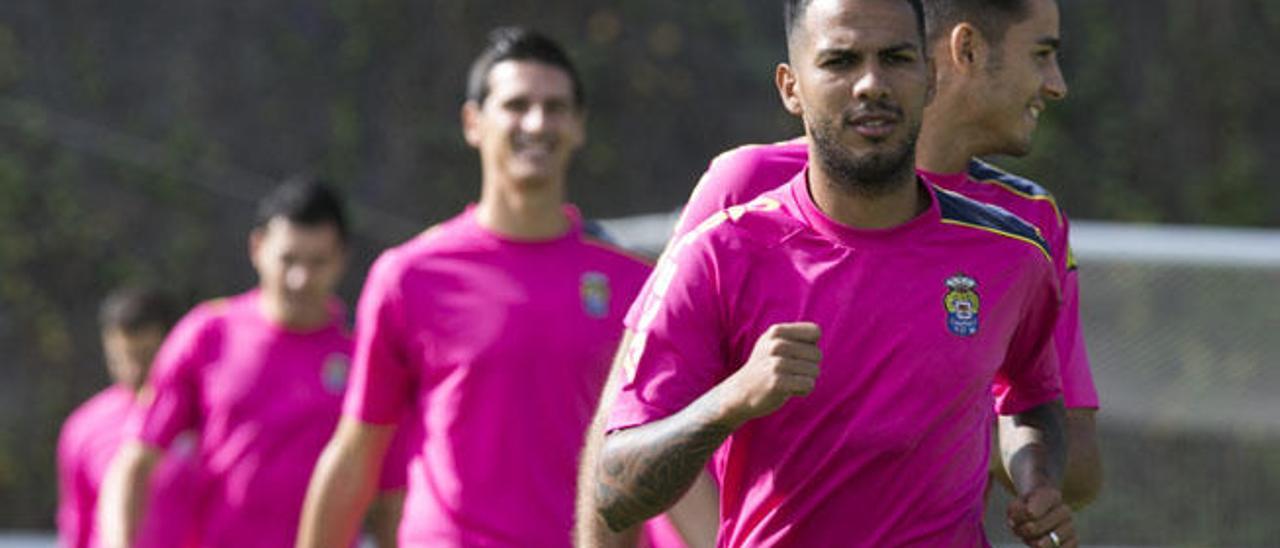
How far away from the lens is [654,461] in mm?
4012

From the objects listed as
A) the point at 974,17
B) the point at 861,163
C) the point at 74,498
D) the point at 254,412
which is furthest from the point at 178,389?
the point at 861,163

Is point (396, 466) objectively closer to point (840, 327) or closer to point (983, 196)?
point (983, 196)

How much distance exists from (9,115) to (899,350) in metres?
13.1

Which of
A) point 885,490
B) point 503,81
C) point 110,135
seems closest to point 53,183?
point 110,135

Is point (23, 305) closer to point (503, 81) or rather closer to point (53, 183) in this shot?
point (53, 183)

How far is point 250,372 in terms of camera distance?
31.5 ft

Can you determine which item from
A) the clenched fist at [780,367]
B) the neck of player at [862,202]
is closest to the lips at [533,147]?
the neck of player at [862,202]

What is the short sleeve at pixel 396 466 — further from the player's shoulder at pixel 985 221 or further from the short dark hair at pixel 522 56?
the player's shoulder at pixel 985 221

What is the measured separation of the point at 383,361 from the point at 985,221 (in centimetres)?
275

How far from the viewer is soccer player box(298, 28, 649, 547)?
261 inches

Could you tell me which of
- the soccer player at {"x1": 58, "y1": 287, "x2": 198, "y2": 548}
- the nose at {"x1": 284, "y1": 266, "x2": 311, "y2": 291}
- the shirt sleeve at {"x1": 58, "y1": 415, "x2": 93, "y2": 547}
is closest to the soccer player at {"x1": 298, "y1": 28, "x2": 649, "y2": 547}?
the nose at {"x1": 284, "y1": 266, "x2": 311, "y2": 291}

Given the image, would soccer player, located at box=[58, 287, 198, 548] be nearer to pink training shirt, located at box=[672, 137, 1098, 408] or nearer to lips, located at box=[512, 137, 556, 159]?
lips, located at box=[512, 137, 556, 159]

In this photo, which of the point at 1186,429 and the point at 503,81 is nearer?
the point at 503,81

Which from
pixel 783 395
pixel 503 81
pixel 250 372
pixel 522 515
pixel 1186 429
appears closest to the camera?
pixel 783 395
